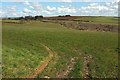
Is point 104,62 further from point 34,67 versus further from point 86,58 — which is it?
point 34,67

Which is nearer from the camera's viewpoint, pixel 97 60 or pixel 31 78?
pixel 31 78

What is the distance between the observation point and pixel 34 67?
25.6 m

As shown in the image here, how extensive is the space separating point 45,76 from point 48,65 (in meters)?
4.68

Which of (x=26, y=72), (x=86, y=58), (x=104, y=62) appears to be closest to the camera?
(x=26, y=72)

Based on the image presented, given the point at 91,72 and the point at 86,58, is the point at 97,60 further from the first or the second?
the point at 91,72

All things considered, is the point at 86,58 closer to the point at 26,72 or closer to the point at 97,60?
the point at 97,60

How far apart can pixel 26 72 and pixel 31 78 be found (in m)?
1.76

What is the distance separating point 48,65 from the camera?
27125 mm

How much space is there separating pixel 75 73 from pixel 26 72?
4.34 meters

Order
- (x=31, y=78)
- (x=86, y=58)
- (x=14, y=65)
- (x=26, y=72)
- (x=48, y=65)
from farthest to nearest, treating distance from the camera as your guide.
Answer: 1. (x=86, y=58)
2. (x=48, y=65)
3. (x=14, y=65)
4. (x=26, y=72)
5. (x=31, y=78)

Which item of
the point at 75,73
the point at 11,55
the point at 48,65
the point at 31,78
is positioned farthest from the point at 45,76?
the point at 11,55

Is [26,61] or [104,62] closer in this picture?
[26,61]

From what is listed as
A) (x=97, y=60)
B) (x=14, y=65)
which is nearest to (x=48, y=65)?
(x=14, y=65)

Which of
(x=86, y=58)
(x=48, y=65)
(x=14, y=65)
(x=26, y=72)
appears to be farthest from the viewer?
(x=86, y=58)
